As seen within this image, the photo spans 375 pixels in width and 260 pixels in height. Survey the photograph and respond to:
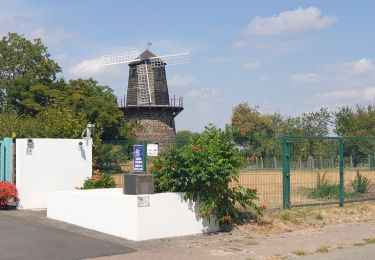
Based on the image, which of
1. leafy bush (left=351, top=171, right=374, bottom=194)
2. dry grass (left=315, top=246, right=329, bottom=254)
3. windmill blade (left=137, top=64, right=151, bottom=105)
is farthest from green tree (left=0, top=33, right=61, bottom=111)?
dry grass (left=315, top=246, right=329, bottom=254)

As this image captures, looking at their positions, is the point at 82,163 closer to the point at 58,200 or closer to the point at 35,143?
the point at 35,143

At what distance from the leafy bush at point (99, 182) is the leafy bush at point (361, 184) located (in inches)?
313

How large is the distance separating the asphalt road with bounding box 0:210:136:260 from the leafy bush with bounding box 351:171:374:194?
9.95m

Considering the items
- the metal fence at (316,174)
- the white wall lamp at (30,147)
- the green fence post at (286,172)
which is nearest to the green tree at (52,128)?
the white wall lamp at (30,147)

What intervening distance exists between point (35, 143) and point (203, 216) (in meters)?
6.70

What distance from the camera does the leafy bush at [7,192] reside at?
57.4 feet

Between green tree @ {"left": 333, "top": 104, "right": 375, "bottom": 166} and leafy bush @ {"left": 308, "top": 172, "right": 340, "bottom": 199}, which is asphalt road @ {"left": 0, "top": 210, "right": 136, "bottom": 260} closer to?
leafy bush @ {"left": 308, "top": 172, "right": 340, "bottom": 199}

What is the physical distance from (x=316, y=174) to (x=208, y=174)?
18.4ft

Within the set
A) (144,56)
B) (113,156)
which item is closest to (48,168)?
(113,156)

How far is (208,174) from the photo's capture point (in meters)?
14.0

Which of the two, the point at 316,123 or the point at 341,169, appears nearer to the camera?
the point at 341,169

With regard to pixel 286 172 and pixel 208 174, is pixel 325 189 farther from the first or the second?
pixel 208 174

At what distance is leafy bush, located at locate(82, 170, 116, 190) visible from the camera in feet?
58.7

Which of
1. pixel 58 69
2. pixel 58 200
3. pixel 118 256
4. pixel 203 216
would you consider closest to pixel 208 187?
pixel 203 216
